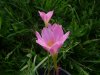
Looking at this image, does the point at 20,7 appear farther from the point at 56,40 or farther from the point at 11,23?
the point at 56,40

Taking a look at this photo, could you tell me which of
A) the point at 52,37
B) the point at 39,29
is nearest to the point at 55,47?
the point at 52,37

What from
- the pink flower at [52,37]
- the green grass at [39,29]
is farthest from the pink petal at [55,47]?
the green grass at [39,29]

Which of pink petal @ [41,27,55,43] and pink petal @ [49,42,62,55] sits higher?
pink petal @ [41,27,55,43]

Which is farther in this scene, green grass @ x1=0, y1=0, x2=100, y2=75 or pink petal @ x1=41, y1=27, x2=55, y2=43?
green grass @ x1=0, y1=0, x2=100, y2=75

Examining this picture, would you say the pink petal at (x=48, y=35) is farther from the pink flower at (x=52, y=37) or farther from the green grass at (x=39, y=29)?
the green grass at (x=39, y=29)

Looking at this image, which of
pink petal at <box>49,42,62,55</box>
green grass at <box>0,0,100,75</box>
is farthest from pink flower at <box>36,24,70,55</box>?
green grass at <box>0,0,100,75</box>

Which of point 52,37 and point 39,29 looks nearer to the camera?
point 52,37

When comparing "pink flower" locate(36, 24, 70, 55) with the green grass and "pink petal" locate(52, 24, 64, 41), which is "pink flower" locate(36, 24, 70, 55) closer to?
"pink petal" locate(52, 24, 64, 41)

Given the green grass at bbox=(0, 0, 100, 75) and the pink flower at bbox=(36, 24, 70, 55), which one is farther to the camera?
the green grass at bbox=(0, 0, 100, 75)

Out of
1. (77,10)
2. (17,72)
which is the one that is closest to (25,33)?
(17,72)

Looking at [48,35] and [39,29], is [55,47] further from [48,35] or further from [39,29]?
[39,29]

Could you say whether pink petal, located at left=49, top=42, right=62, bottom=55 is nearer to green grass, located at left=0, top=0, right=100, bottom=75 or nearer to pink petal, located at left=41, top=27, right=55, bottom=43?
pink petal, located at left=41, top=27, right=55, bottom=43
